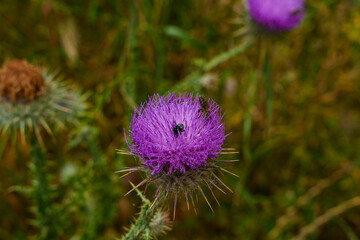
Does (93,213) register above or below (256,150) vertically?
below

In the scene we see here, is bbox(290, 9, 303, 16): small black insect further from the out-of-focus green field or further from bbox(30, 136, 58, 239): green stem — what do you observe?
bbox(30, 136, 58, 239): green stem

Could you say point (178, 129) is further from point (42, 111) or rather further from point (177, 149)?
point (42, 111)

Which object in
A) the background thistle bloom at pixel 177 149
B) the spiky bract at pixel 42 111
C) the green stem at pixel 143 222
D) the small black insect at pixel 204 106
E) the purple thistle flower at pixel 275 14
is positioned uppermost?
the purple thistle flower at pixel 275 14

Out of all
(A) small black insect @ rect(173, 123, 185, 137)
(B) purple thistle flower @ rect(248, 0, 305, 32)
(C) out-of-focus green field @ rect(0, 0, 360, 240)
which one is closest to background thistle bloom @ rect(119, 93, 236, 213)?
(A) small black insect @ rect(173, 123, 185, 137)

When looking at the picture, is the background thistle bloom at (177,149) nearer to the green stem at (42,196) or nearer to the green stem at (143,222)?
the green stem at (143,222)

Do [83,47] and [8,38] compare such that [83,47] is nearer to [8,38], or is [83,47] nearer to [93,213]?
[8,38]

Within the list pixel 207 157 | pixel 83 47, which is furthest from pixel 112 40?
pixel 207 157

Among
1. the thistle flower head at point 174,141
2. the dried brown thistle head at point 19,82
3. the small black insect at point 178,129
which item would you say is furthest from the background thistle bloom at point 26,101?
the small black insect at point 178,129
